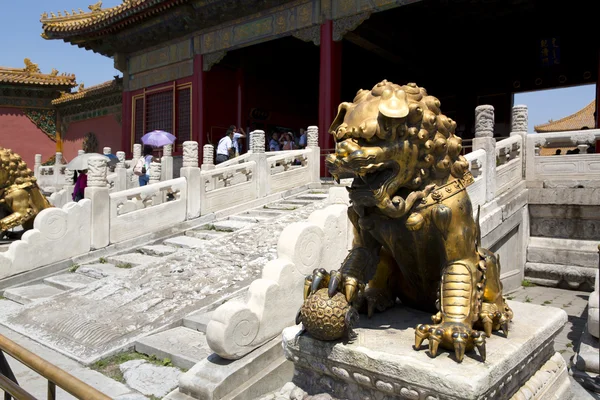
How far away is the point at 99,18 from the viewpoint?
14.9 m

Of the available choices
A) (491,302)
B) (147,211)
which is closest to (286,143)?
(147,211)

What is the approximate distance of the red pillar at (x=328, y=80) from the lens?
11.2m

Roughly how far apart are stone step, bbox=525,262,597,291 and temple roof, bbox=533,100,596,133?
18.6 metres

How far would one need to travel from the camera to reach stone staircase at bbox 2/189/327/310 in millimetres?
5469

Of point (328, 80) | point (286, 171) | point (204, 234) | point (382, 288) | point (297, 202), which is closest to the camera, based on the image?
point (382, 288)

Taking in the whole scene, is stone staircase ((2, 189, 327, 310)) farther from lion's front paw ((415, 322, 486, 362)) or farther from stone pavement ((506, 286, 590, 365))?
stone pavement ((506, 286, 590, 365))

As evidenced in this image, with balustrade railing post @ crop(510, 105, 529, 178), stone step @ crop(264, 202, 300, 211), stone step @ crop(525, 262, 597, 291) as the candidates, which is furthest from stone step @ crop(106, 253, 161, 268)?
balustrade railing post @ crop(510, 105, 529, 178)

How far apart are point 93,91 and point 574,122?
22478 millimetres

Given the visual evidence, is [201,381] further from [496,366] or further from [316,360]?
[496,366]

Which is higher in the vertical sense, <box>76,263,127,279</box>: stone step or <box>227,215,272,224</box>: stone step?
<box>227,215,272,224</box>: stone step

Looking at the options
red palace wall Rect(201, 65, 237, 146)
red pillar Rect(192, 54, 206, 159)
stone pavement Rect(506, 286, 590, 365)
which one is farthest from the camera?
red palace wall Rect(201, 65, 237, 146)

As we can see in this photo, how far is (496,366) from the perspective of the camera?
5.85 feet

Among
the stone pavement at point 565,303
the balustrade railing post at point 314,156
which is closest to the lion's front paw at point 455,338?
the stone pavement at point 565,303

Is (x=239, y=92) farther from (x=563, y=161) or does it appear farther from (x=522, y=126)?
(x=563, y=161)
